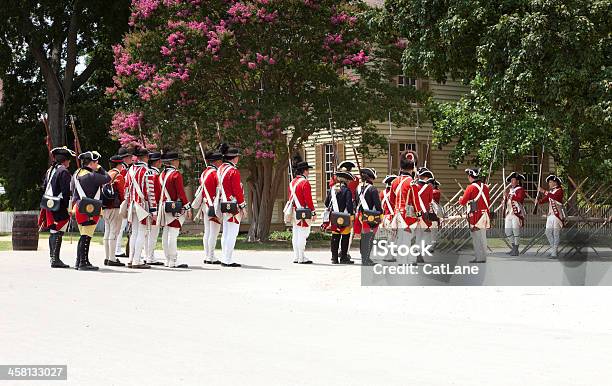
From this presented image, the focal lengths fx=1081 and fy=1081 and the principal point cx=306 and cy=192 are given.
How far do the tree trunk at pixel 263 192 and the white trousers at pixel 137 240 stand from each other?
1290 centimetres

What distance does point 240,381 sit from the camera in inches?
314

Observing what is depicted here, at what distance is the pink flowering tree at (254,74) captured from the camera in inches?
1179

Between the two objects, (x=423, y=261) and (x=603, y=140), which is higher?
(x=603, y=140)

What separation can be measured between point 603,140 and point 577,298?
18.9m

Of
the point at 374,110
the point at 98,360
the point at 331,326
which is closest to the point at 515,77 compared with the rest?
the point at 374,110

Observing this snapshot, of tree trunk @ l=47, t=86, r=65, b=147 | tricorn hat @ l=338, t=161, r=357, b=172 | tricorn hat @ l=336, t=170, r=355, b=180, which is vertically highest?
tree trunk @ l=47, t=86, r=65, b=147

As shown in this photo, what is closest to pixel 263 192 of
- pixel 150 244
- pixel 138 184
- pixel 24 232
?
A: pixel 24 232

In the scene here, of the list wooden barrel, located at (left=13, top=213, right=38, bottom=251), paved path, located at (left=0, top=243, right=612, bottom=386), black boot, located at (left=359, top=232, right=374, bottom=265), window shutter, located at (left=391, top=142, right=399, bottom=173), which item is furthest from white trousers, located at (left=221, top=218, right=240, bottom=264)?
window shutter, located at (left=391, top=142, right=399, bottom=173)

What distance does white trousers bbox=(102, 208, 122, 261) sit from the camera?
2011cm

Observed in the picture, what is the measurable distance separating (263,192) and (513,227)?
10.1m

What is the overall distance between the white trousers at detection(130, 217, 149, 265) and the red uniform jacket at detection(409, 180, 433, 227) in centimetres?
501

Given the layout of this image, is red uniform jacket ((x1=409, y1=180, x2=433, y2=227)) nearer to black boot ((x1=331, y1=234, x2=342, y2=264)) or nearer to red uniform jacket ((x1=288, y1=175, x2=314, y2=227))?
black boot ((x1=331, y1=234, x2=342, y2=264))

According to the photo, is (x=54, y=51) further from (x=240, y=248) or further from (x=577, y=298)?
(x=577, y=298)

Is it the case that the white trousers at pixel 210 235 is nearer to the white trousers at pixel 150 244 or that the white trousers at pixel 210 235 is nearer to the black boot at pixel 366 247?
the white trousers at pixel 150 244
